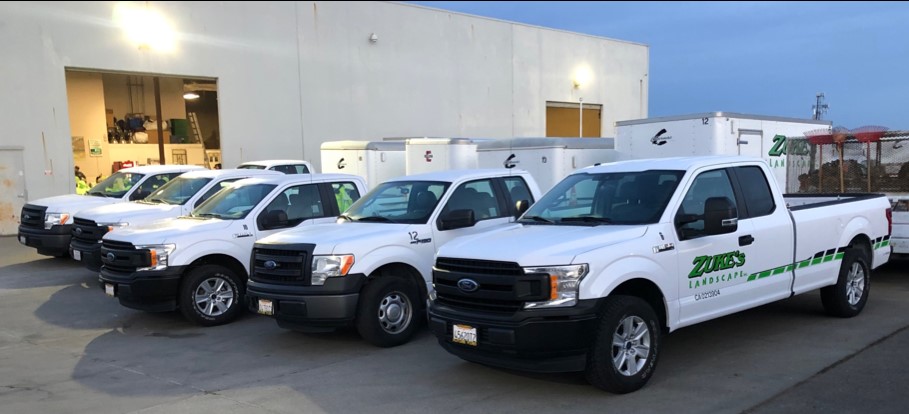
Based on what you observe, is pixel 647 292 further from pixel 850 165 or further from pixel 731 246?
pixel 850 165

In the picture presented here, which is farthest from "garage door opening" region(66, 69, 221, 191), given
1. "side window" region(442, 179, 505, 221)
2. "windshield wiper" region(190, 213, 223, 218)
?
"side window" region(442, 179, 505, 221)

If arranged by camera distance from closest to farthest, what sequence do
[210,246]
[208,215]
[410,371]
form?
[410,371] → [210,246] → [208,215]

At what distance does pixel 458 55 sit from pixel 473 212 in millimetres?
20959

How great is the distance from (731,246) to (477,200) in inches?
118

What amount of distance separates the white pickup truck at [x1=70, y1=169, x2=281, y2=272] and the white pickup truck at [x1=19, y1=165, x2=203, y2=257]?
1.40 meters

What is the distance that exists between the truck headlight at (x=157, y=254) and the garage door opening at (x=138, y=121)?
50.0 feet

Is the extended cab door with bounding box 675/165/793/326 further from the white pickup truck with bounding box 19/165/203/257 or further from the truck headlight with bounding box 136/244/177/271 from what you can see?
A: the white pickup truck with bounding box 19/165/203/257

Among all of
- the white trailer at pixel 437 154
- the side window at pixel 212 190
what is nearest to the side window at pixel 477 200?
the side window at pixel 212 190

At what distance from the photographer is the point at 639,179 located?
6148 mm

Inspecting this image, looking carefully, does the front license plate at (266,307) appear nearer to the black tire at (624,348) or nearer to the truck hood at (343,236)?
the truck hood at (343,236)

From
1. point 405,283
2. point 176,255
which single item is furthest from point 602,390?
point 176,255

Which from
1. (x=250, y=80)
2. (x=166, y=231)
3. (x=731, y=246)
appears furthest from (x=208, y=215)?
(x=250, y=80)

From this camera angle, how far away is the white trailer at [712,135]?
38.5ft

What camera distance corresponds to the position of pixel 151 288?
25.8ft
